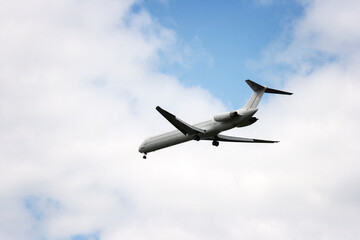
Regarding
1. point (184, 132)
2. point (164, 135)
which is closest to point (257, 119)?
point (184, 132)

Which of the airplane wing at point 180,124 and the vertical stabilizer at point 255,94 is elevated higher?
the vertical stabilizer at point 255,94

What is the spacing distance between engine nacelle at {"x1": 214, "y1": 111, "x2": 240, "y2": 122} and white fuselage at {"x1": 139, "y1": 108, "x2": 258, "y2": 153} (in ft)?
1.01

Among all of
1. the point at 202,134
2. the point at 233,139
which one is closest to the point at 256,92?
the point at 202,134

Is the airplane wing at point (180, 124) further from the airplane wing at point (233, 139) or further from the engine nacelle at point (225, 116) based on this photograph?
the airplane wing at point (233, 139)

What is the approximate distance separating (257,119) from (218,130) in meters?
3.63

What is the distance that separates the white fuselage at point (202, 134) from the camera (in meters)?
46.8

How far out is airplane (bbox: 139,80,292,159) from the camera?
46.7 metres

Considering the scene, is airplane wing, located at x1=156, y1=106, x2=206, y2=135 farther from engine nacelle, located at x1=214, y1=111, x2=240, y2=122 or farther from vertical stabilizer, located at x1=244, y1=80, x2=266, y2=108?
vertical stabilizer, located at x1=244, y1=80, x2=266, y2=108

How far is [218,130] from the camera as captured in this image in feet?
161

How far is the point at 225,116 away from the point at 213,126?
2.45 meters

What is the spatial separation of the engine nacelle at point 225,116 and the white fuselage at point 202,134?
308 mm

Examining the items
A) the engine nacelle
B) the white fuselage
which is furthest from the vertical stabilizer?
the engine nacelle

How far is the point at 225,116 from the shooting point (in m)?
47.1

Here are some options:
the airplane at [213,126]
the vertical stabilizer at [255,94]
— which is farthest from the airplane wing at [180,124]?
the vertical stabilizer at [255,94]
